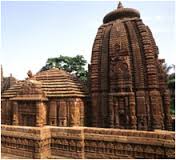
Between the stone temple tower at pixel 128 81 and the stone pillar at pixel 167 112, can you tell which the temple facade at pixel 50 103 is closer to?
the stone temple tower at pixel 128 81

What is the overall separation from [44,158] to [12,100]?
437cm

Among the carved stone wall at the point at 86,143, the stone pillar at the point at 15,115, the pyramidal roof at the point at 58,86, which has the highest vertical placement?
the pyramidal roof at the point at 58,86

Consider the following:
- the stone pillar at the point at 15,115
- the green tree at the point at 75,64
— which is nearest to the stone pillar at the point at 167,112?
the stone pillar at the point at 15,115

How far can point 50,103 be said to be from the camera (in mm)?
11648

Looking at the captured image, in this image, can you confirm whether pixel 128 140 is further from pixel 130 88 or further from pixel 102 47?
pixel 102 47

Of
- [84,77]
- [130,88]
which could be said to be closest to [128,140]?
[130,88]

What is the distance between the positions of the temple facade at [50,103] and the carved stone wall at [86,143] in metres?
1.25

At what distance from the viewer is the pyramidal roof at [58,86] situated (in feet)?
38.0

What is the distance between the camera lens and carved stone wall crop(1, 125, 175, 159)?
8.25 metres

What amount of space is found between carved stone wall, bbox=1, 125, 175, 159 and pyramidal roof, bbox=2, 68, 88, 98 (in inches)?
92.5

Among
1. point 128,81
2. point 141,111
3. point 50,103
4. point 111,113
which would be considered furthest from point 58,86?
→ point 141,111

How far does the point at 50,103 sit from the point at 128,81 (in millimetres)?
4695

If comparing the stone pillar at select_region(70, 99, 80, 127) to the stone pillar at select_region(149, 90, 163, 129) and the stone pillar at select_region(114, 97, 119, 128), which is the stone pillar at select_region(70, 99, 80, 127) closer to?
the stone pillar at select_region(114, 97, 119, 128)

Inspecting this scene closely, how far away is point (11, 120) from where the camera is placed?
12734 mm
